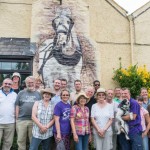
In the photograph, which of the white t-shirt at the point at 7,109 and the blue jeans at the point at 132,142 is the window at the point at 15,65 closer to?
the white t-shirt at the point at 7,109

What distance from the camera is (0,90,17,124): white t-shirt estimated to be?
18.5 ft

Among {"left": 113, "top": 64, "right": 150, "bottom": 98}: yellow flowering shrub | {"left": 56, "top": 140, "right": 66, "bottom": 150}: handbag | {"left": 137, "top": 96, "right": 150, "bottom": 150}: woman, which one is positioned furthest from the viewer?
{"left": 113, "top": 64, "right": 150, "bottom": 98}: yellow flowering shrub

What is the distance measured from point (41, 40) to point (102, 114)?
5.53 meters

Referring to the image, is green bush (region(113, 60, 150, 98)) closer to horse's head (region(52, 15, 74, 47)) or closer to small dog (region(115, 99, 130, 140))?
Answer: horse's head (region(52, 15, 74, 47))

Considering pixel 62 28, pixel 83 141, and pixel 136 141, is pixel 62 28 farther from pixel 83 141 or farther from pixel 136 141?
pixel 136 141

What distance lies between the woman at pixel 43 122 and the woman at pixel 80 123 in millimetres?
497

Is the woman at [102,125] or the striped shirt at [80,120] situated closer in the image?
the striped shirt at [80,120]

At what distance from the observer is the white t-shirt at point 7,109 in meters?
5.64

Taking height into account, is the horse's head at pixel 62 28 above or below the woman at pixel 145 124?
above

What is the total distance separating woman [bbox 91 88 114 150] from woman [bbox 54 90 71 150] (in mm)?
654

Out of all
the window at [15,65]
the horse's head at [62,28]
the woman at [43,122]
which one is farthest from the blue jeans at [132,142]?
the horse's head at [62,28]

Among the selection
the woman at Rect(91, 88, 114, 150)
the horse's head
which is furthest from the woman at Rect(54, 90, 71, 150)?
the horse's head

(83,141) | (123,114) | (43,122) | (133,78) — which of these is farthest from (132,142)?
(133,78)

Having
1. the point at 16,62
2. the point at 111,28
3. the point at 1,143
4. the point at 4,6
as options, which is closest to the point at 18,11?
the point at 4,6
